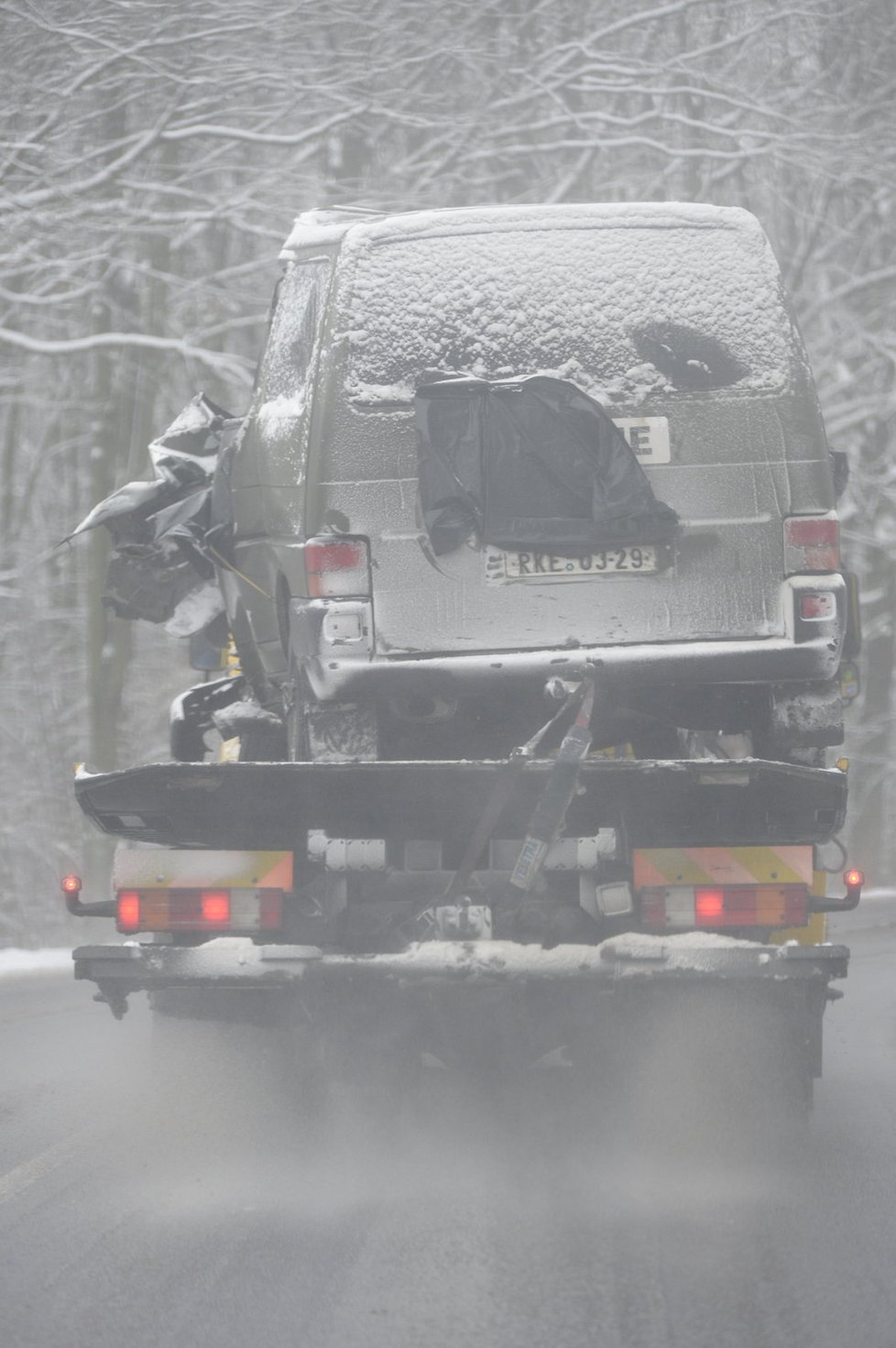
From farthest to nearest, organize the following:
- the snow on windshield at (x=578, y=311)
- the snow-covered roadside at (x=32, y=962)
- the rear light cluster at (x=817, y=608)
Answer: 1. the snow-covered roadside at (x=32, y=962)
2. the snow on windshield at (x=578, y=311)
3. the rear light cluster at (x=817, y=608)

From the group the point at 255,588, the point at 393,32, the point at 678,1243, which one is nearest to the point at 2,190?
the point at 393,32

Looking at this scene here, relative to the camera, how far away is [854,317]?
2311 cm

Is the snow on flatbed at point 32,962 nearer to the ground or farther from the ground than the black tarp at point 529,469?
nearer to the ground

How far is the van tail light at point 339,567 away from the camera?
659 centimetres

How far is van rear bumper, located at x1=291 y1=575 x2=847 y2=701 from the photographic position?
6562 millimetres

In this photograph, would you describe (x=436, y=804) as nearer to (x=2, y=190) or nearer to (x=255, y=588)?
(x=255, y=588)

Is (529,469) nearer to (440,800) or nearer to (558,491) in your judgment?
(558,491)

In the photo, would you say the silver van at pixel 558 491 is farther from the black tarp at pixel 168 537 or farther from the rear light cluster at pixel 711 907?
the black tarp at pixel 168 537

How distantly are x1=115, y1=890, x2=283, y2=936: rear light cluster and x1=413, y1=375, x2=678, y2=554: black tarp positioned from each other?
130cm

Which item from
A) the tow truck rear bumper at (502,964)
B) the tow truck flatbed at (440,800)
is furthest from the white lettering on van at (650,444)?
the tow truck rear bumper at (502,964)

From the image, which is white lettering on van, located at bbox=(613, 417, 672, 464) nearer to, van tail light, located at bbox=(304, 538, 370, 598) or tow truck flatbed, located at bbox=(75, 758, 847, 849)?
van tail light, located at bbox=(304, 538, 370, 598)

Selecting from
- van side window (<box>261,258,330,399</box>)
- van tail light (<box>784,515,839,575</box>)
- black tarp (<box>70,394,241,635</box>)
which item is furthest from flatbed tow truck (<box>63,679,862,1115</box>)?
black tarp (<box>70,394,241,635</box>)

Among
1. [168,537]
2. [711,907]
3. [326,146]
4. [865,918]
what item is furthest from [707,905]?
[326,146]

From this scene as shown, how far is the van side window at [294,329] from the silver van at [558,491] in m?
0.24
